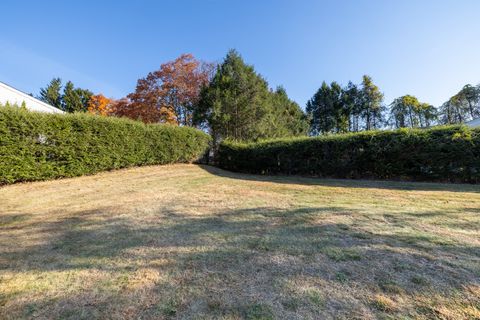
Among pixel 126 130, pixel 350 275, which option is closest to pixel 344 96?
pixel 126 130

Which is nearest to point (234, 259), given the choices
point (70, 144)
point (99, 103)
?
point (70, 144)

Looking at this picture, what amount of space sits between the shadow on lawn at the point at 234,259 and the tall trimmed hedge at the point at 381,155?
6.50m

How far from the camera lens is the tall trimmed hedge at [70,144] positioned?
7.28 meters

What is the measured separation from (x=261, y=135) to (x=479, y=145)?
12.4 meters

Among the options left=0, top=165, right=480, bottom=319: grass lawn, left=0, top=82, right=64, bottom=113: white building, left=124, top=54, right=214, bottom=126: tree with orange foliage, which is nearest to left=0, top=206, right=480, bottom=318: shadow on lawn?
left=0, top=165, right=480, bottom=319: grass lawn

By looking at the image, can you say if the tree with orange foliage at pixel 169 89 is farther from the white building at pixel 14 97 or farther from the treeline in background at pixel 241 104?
the white building at pixel 14 97

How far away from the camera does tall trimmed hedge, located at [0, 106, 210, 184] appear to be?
23.9 feet

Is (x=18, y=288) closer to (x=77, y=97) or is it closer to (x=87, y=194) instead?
(x=87, y=194)

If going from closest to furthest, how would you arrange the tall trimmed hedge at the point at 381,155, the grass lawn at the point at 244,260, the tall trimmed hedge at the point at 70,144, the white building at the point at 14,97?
the grass lawn at the point at 244,260 < the tall trimmed hedge at the point at 70,144 < the tall trimmed hedge at the point at 381,155 < the white building at the point at 14,97

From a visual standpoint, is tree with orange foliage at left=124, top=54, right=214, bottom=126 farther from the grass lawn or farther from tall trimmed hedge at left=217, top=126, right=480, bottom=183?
the grass lawn

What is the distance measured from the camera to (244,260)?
275 centimetres

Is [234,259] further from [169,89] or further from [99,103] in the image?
[99,103]

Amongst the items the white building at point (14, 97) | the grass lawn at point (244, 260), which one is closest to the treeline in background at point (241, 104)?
the white building at point (14, 97)

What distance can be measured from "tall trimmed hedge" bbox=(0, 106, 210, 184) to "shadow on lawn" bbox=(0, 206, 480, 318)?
4623mm
